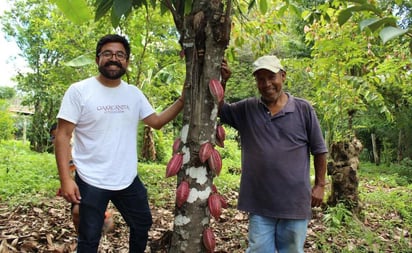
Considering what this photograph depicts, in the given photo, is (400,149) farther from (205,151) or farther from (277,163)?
(205,151)

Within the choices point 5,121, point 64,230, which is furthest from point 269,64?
point 5,121

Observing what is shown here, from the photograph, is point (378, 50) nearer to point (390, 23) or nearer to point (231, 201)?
point (231, 201)

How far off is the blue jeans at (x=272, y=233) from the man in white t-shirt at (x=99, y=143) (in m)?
0.69

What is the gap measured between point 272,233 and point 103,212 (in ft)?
3.13

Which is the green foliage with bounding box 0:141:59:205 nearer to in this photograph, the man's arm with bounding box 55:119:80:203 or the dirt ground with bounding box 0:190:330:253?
the dirt ground with bounding box 0:190:330:253

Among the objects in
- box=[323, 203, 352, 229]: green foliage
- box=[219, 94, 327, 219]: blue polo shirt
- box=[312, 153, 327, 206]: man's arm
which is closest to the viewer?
box=[219, 94, 327, 219]: blue polo shirt

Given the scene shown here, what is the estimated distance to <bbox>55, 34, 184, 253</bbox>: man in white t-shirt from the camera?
→ 199 centimetres

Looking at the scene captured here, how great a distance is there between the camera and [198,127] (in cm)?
180

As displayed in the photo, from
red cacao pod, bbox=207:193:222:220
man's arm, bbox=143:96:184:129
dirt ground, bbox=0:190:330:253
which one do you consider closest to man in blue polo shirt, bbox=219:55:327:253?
man's arm, bbox=143:96:184:129

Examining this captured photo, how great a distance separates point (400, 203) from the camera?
16.6ft

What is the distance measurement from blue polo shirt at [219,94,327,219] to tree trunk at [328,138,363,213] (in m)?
2.31

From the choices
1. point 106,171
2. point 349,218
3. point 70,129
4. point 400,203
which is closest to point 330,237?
point 349,218

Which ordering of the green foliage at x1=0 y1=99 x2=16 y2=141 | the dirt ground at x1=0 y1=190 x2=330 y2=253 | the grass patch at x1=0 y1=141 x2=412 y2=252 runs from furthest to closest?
1. the green foliage at x1=0 y1=99 x2=16 y2=141
2. the grass patch at x1=0 y1=141 x2=412 y2=252
3. the dirt ground at x1=0 y1=190 x2=330 y2=253

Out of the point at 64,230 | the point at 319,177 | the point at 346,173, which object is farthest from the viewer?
the point at 346,173
